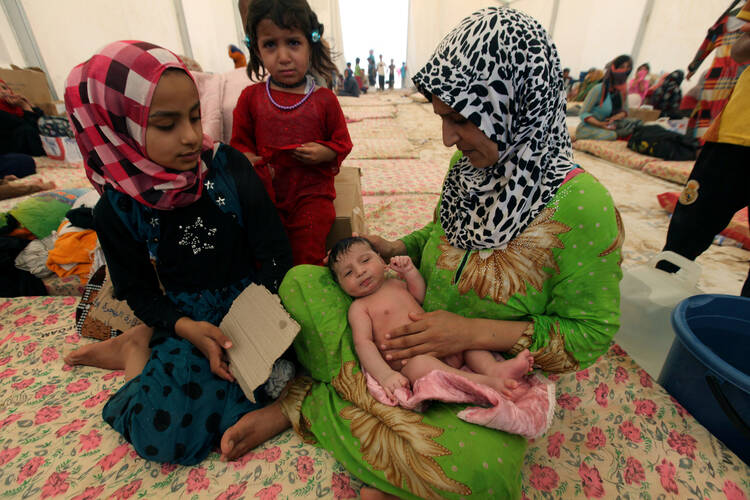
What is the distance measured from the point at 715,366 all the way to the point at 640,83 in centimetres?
743

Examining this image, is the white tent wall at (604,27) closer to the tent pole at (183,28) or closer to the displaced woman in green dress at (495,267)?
the displaced woman in green dress at (495,267)

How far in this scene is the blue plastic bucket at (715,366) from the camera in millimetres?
821

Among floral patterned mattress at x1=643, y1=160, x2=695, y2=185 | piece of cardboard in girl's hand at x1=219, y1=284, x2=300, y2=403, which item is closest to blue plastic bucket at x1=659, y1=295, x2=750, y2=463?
piece of cardboard in girl's hand at x1=219, y1=284, x2=300, y2=403

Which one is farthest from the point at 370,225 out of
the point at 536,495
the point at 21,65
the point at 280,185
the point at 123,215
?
the point at 21,65

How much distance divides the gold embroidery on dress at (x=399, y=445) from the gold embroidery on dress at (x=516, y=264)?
14.0 inches

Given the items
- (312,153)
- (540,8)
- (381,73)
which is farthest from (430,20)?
(312,153)

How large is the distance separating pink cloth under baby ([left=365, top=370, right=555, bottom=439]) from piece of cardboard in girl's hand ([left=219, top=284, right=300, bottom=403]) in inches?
10.8

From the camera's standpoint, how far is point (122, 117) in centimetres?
79

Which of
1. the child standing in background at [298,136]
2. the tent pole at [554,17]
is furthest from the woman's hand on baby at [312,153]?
the tent pole at [554,17]

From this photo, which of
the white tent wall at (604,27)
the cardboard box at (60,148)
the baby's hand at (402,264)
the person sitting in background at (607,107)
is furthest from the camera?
the white tent wall at (604,27)

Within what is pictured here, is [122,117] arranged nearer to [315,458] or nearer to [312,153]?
[312,153]

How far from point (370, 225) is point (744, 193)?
1717 mm

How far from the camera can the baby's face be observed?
1073 mm

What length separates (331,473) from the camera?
885 millimetres
